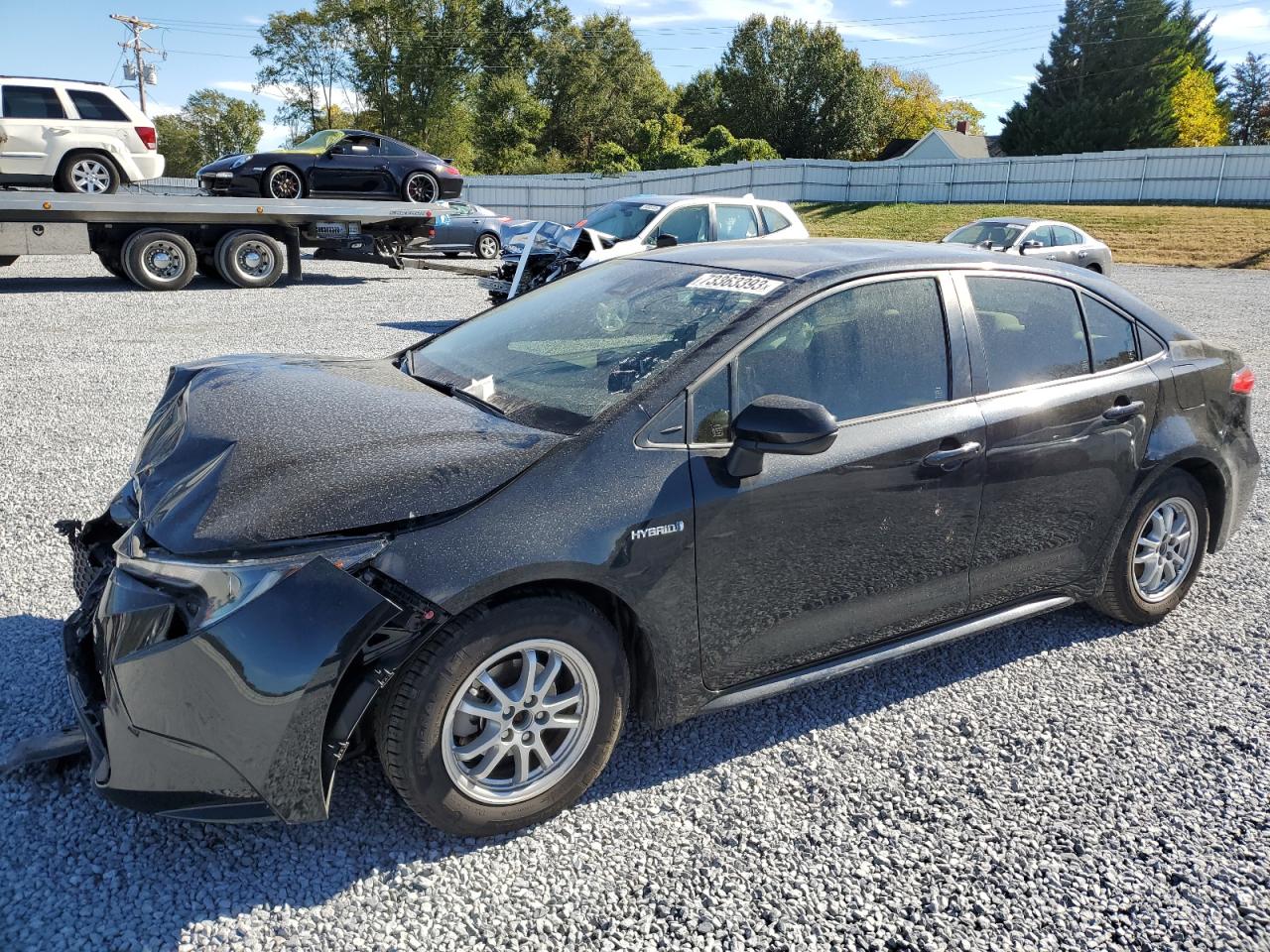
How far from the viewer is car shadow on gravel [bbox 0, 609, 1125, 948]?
238cm

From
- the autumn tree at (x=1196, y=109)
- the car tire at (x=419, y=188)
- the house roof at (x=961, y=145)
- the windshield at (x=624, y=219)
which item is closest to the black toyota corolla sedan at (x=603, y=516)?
the windshield at (x=624, y=219)

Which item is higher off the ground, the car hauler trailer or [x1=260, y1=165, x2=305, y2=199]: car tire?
[x1=260, y1=165, x2=305, y2=199]: car tire

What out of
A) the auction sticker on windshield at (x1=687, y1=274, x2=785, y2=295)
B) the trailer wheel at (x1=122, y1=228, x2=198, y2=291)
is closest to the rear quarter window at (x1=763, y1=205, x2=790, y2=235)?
the trailer wheel at (x1=122, y1=228, x2=198, y2=291)

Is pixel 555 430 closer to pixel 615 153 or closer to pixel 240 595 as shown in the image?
pixel 240 595

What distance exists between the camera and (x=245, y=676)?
7.50 feet

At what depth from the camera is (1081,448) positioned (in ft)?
11.9

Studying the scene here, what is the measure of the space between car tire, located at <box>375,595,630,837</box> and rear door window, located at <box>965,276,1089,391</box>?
1.86 meters

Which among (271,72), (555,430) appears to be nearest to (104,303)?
(555,430)

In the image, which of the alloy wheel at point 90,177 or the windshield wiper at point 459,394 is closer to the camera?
the windshield wiper at point 459,394

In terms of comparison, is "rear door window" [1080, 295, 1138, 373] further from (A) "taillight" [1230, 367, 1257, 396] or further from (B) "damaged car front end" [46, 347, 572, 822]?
(B) "damaged car front end" [46, 347, 572, 822]

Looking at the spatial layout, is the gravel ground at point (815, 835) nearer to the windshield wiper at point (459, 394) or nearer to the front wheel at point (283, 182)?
the windshield wiper at point (459, 394)

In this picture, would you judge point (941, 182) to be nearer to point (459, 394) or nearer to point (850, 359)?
point (850, 359)

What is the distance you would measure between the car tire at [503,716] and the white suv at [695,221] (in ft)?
32.0

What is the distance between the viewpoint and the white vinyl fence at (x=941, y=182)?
3534cm
